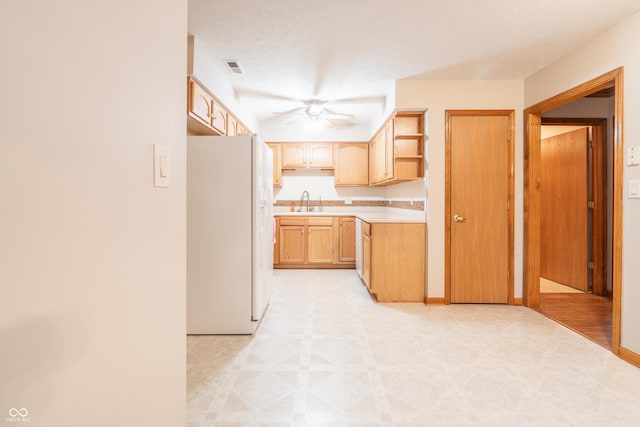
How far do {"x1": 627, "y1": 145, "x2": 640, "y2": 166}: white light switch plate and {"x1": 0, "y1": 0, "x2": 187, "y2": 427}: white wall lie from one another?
2.73 m

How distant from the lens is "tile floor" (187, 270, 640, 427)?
153 centimetres

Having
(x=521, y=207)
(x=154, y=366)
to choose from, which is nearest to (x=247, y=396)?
(x=154, y=366)

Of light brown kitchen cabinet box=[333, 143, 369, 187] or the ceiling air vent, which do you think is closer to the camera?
the ceiling air vent

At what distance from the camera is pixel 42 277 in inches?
21.1

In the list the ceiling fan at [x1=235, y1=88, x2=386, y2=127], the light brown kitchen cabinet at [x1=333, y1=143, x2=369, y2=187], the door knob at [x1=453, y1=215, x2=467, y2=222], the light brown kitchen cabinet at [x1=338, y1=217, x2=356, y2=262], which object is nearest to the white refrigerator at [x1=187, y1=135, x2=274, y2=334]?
the ceiling fan at [x1=235, y1=88, x2=386, y2=127]

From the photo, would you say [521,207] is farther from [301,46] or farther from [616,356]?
[301,46]

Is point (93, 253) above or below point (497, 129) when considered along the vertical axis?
below

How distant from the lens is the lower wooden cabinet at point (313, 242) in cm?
481

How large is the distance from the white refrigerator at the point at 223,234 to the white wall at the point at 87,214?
148cm

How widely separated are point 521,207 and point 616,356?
4.86 ft

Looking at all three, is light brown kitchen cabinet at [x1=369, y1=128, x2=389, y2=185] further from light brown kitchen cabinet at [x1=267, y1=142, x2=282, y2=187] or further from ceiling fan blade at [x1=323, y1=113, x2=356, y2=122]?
light brown kitchen cabinet at [x1=267, y1=142, x2=282, y2=187]

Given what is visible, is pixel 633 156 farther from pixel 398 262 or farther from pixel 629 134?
pixel 398 262

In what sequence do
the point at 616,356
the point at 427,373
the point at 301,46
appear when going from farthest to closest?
1. the point at 301,46
2. the point at 616,356
3. the point at 427,373

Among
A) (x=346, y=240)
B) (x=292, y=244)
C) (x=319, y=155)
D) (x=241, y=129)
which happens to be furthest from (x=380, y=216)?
(x=241, y=129)
